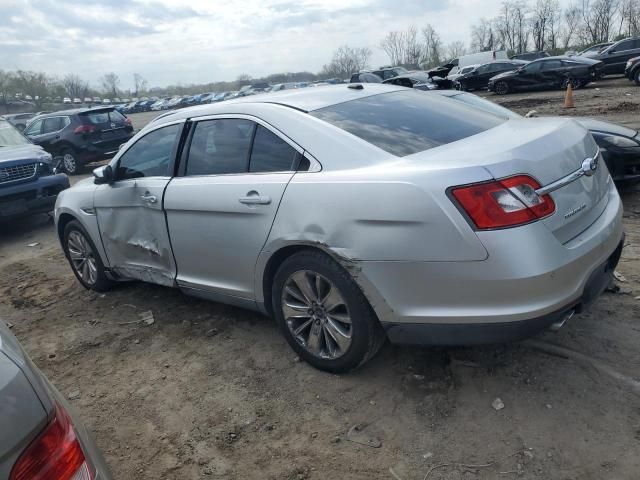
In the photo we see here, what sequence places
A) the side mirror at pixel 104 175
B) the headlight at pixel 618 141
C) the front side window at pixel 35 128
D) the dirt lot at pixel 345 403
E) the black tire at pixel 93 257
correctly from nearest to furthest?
the dirt lot at pixel 345 403
the side mirror at pixel 104 175
the black tire at pixel 93 257
the headlight at pixel 618 141
the front side window at pixel 35 128

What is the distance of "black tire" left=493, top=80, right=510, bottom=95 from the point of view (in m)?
23.7

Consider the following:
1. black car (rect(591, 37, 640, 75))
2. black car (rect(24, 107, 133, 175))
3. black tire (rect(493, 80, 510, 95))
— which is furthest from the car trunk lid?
black car (rect(591, 37, 640, 75))

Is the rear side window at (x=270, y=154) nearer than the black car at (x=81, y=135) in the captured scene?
Yes

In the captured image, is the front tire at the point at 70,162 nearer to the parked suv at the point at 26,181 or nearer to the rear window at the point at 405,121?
the parked suv at the point at 26,181

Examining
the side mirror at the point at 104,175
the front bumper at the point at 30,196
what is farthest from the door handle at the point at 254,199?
the front bumper at the point at 30,196

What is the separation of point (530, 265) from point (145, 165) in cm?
305

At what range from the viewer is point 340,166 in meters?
2.92

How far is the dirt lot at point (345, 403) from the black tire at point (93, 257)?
27.9 inches

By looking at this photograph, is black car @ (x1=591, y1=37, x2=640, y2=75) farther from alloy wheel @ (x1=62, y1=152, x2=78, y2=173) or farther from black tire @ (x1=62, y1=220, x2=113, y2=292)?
black tire @ (x1=62, y1=220, x2=113, y2=292)

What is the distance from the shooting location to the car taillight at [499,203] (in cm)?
243

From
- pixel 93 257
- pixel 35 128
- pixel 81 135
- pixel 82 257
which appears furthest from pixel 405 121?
pixel 35 128

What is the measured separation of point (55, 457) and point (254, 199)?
1984 millimetres

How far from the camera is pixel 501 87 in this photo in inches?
941

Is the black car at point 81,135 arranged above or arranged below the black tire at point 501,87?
above
